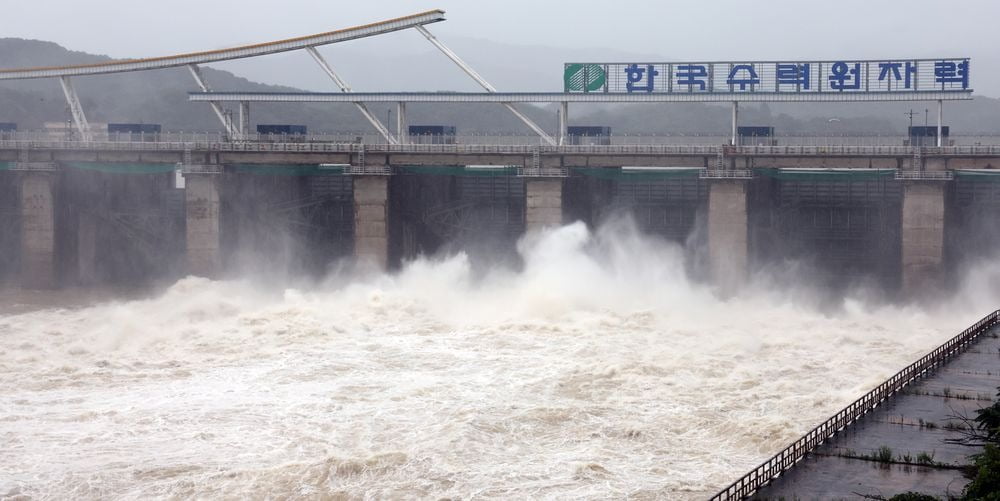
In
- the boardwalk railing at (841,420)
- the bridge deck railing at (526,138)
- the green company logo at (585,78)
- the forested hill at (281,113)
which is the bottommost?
the boardwalk railing at (841,420)

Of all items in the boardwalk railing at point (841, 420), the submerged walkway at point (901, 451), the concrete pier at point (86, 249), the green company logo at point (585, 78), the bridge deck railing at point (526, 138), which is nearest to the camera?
the submerged walkway at point (901, 451)

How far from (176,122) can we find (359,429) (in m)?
131

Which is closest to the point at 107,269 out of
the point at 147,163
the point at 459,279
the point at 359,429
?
the point at 147,163

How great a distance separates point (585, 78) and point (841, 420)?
44704 millimetres

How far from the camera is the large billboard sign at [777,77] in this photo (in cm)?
7112

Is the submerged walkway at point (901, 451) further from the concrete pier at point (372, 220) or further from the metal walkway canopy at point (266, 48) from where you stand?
the metal walkway canopy at point (266, 48)

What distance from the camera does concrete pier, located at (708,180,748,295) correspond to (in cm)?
6900

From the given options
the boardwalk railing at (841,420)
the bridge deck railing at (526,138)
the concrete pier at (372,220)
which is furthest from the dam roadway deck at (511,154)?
the boardwalk railing at (841,420)

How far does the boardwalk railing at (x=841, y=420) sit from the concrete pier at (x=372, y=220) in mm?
35923

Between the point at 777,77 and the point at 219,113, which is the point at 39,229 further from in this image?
the point at 777,77

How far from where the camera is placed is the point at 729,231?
6919 centimetres

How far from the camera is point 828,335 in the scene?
59.7 meters

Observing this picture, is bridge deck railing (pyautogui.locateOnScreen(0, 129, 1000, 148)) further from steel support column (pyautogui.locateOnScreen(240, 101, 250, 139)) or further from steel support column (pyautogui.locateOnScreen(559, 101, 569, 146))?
steel support column (pyautogui.locateOnScreen(559, 101, 569, 146))

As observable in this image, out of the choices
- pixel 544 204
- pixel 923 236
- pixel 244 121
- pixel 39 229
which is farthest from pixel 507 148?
pixel 39 229
